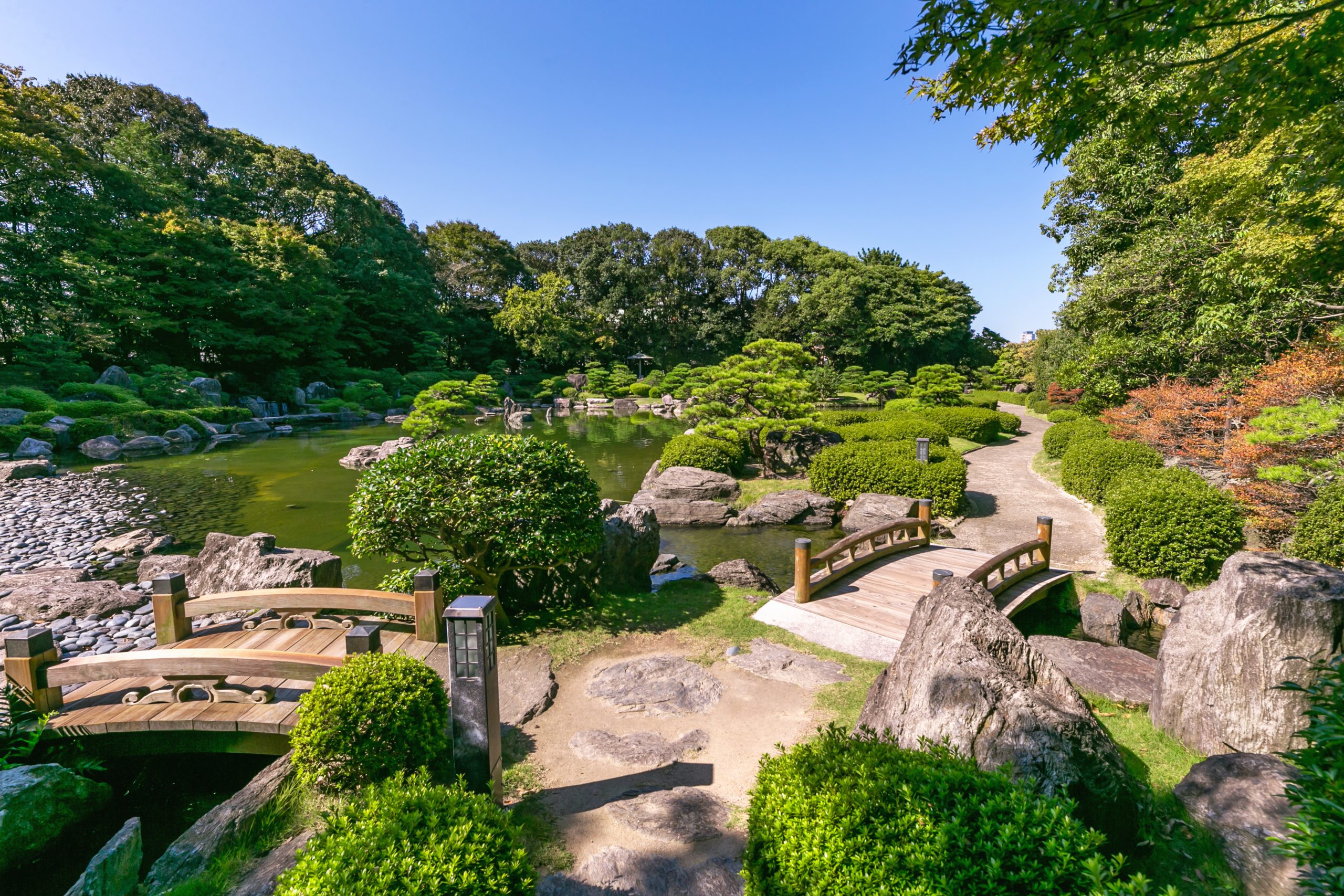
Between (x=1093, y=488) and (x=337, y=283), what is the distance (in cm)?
3652

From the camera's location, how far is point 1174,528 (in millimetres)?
7777

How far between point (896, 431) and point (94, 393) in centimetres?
2629

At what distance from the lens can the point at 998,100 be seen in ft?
13.2

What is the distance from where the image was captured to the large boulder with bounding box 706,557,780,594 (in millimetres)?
8188

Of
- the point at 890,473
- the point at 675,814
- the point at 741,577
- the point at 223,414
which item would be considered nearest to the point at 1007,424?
the point at 890,473

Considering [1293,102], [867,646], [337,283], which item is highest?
[337,283]

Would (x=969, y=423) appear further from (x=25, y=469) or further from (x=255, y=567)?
(x=25, y=469)

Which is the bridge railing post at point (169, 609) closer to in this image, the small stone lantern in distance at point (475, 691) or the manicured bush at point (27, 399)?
the small stone lantern in distance at point (475, 691)

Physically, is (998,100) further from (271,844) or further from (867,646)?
(271,844)

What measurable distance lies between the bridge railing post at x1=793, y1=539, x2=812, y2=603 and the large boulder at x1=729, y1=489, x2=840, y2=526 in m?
4.98

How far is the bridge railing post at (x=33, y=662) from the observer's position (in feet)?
12.6

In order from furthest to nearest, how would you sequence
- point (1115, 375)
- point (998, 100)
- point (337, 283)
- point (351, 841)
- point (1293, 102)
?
1. point (337, 283)
2. point (1115, 375)
3. point (998, 100)
4. point (1293, 102)
5. point (351, 841)

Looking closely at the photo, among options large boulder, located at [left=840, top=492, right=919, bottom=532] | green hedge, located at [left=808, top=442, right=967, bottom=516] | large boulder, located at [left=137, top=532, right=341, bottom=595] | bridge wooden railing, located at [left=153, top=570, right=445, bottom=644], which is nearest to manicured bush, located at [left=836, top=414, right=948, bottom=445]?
green hedge, located at [left=808, top=442, right=967, bottom=516]

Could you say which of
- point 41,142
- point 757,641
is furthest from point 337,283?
point 757,641
